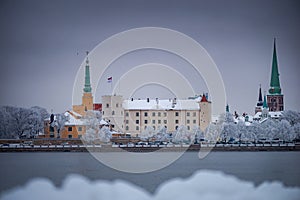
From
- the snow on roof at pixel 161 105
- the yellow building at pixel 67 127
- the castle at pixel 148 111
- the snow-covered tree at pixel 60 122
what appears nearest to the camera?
the snow-covered tree at pixel 60 122

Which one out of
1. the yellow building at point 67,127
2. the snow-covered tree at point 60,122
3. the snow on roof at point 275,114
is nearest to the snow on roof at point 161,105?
the snow on roof at point 275,114

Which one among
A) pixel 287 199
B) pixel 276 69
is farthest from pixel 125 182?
pixel 276 69

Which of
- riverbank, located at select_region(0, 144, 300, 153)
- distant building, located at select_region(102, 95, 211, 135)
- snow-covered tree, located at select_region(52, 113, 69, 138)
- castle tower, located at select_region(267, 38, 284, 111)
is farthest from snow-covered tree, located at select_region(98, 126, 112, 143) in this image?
castle tower, located at select_region(267, 38, 284, 111)

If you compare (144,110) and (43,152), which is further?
(144,110)

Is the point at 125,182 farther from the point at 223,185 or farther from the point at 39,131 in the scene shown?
the point at 39,131

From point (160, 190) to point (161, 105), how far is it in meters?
30.4

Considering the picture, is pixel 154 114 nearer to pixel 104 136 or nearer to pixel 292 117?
pixel 292 117

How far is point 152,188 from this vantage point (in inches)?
679

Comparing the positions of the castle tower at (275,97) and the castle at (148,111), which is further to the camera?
the castle tower at (275,97)

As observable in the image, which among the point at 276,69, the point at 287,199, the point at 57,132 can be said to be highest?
the point at 276,69

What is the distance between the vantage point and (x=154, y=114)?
4631 centimetres

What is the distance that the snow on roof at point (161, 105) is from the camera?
46.4m

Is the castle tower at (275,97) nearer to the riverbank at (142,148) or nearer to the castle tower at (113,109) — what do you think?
the castle tower at (113,109)

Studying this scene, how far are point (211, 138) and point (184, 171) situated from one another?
14763 mm
